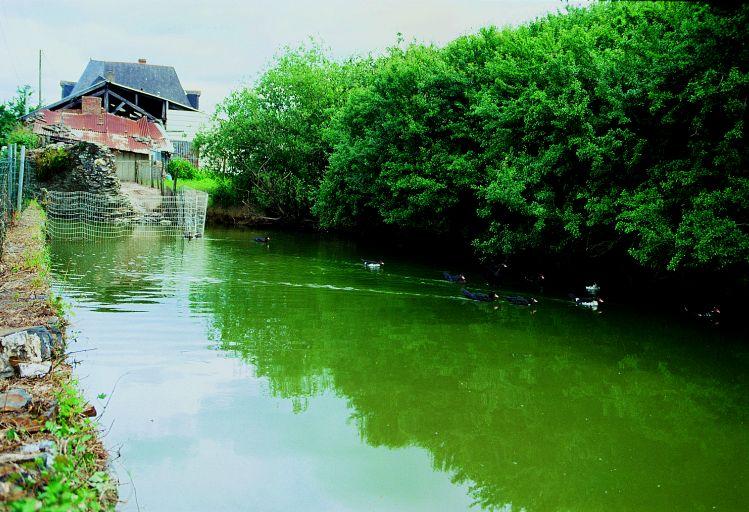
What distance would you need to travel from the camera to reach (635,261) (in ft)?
62.4

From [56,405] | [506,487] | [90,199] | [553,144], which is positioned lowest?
[506,487]

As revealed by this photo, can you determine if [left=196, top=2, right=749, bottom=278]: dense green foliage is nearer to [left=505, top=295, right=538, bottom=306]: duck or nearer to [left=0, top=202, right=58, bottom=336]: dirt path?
[left=505, top=295, right=538, bottom=306]: duck

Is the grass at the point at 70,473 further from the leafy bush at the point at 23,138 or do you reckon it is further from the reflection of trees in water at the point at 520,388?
the leafy bush at the point at 23,138

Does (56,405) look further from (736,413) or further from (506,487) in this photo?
(736,413)

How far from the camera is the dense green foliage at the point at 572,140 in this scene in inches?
550

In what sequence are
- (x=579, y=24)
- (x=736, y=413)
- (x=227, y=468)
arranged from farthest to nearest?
(x=579, y=24) < (x=736, y=413) < (x=227, y=468)

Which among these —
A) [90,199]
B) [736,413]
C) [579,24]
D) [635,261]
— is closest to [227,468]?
[736,413]

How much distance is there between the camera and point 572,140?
55.4ft

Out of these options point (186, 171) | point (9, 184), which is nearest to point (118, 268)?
point (9, 184)

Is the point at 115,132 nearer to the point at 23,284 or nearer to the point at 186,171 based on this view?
the point at 186,171

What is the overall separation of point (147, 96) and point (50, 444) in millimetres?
44790

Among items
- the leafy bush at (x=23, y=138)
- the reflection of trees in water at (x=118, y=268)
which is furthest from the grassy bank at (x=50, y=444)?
the leafy bush at (x=23, y=138)

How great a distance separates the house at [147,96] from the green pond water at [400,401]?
30.5 meters

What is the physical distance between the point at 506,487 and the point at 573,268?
15957 mm
